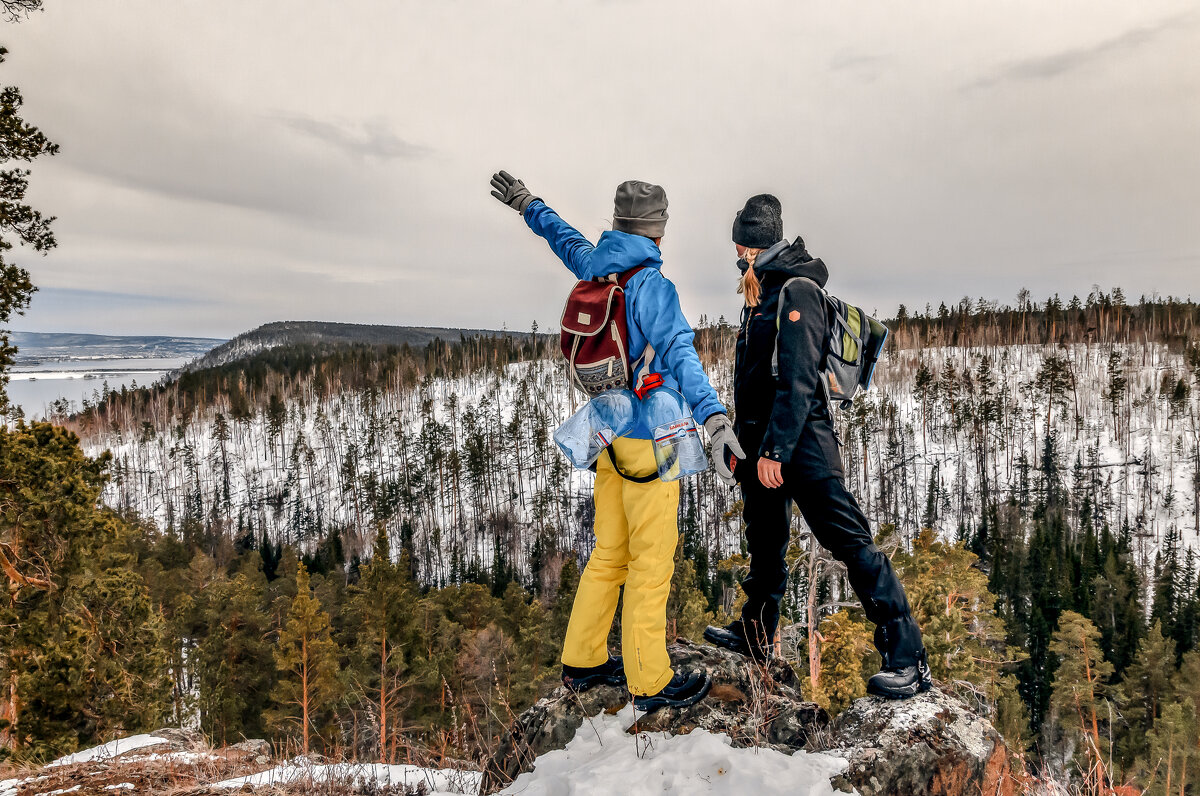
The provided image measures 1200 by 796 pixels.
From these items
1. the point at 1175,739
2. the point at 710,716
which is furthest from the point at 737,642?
the point at 1175,739

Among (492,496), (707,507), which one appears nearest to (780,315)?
(707,507)

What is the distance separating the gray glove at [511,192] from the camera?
402 cm

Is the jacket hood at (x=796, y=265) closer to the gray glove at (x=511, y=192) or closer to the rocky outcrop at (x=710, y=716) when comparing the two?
the gray glove at (x=511, y=192)

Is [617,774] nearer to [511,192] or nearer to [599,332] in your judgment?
[599,332]

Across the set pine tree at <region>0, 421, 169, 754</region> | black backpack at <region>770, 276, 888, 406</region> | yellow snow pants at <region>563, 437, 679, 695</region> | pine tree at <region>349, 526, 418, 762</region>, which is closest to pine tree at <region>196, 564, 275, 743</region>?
pine tree at <region>349, 526, 418, 762</region>

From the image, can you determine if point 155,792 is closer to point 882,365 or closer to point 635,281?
point 635,281

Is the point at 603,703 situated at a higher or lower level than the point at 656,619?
lower

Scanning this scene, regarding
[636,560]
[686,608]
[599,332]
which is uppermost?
[599,332]

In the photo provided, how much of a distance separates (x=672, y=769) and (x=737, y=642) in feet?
4.75

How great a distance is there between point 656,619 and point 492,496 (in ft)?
273

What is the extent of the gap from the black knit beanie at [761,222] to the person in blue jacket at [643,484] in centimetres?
55

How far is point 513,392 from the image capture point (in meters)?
115

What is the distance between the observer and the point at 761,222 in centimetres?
372

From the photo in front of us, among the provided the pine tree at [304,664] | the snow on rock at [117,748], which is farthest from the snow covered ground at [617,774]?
the pine tree at [304,664]
